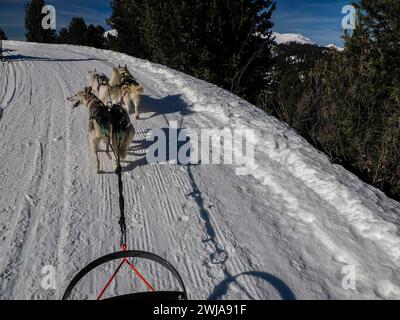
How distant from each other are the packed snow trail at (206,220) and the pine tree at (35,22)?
35449mm

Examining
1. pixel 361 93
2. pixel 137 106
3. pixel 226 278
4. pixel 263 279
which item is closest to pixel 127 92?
pixel 137 106

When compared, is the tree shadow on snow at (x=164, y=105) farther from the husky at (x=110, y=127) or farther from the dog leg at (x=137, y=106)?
the husky at (x=110, y=127)

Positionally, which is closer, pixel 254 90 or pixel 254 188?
pixel 254 188

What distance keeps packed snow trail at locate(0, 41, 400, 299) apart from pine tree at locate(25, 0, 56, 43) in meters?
35.4

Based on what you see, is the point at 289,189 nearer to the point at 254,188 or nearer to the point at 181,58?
the point at 254,188

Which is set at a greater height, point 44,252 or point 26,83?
point 26,83

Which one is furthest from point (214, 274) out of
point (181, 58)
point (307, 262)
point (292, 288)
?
point (181, 58)

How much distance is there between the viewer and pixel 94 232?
293cm

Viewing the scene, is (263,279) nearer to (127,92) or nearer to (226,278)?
(226,278)

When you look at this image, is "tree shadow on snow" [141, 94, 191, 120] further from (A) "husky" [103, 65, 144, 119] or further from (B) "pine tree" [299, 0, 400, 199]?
(B) "pine tree" [299, 0, 400, 199]

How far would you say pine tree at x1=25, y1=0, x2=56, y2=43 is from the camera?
111ft

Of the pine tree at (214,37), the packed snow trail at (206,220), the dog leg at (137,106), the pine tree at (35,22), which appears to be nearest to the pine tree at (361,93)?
the packed snow trail at (206,220)
